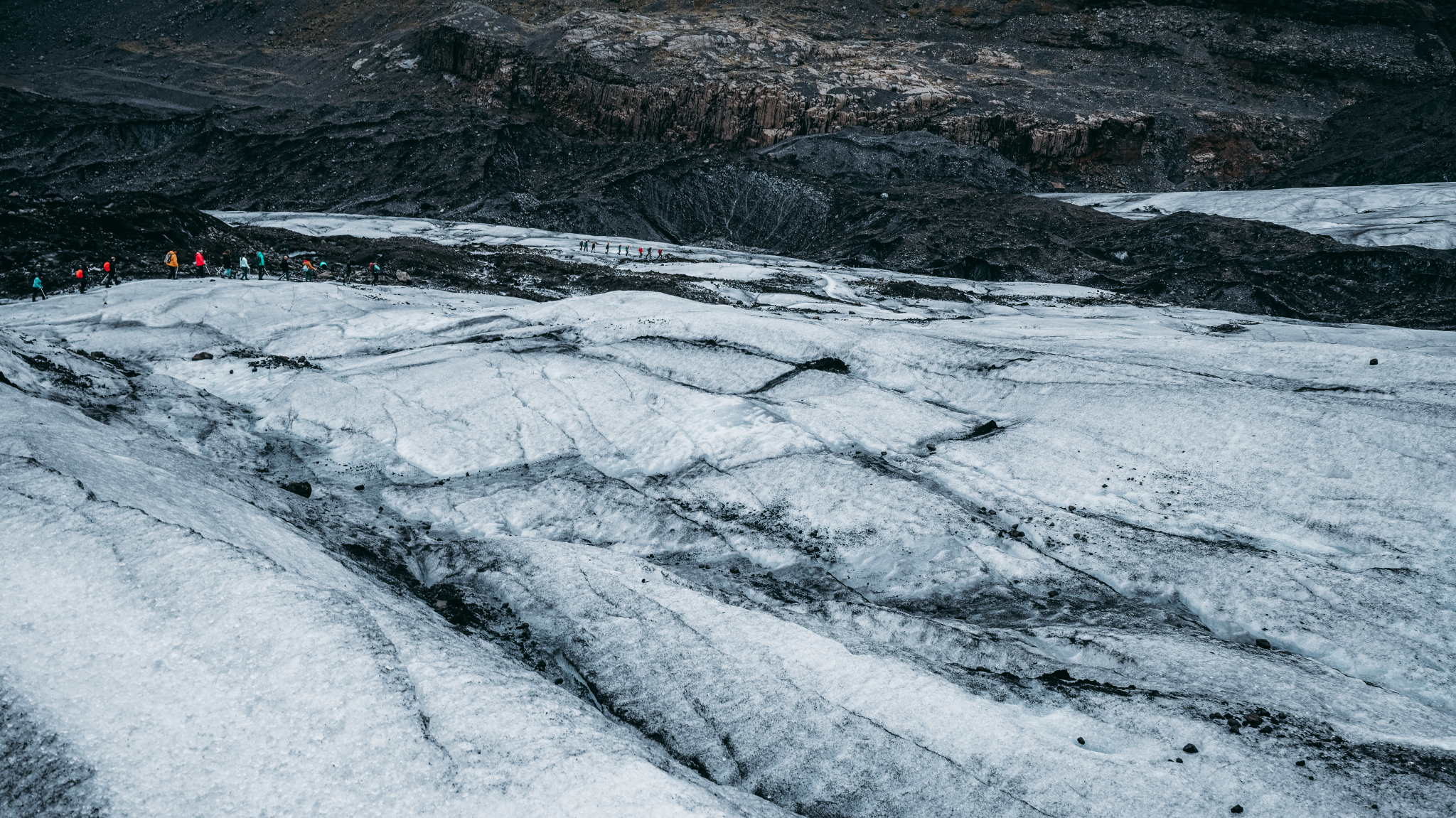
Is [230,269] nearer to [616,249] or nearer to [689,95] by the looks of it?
[616,249]

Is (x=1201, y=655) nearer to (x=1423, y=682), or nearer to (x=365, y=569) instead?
(x=1423, y=682)

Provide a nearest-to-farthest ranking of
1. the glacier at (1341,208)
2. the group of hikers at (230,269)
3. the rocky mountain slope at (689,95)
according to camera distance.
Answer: the group of hikers at (230,269) → the glacier at (1341,208) → the rocky mountain slope at (689,95)

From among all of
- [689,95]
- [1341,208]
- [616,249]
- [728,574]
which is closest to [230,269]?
[616,249]

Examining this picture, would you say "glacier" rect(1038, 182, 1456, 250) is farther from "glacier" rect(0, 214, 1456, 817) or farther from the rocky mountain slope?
"glacier" rect(0, 214, 1456, 817)

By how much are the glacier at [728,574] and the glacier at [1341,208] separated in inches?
1306

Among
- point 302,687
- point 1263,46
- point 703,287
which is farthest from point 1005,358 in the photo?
point 1263,46

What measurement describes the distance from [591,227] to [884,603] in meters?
50.5

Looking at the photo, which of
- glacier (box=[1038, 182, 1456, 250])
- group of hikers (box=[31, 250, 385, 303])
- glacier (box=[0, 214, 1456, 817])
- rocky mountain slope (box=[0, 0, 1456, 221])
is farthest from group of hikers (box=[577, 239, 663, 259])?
glacier (box=[1038, 182, 1456, 250])

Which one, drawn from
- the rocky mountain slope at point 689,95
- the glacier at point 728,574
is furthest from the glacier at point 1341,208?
the glacier at point 728,574

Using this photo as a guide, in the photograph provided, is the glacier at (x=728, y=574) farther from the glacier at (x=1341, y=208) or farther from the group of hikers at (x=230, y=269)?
the glacier at (x=1341, y=208)

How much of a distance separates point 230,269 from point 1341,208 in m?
59.6

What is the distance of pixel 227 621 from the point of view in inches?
236

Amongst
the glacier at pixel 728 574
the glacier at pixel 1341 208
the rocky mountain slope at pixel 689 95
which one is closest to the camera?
the glacier at pixel 728 574

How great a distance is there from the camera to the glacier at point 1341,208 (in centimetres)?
4109
